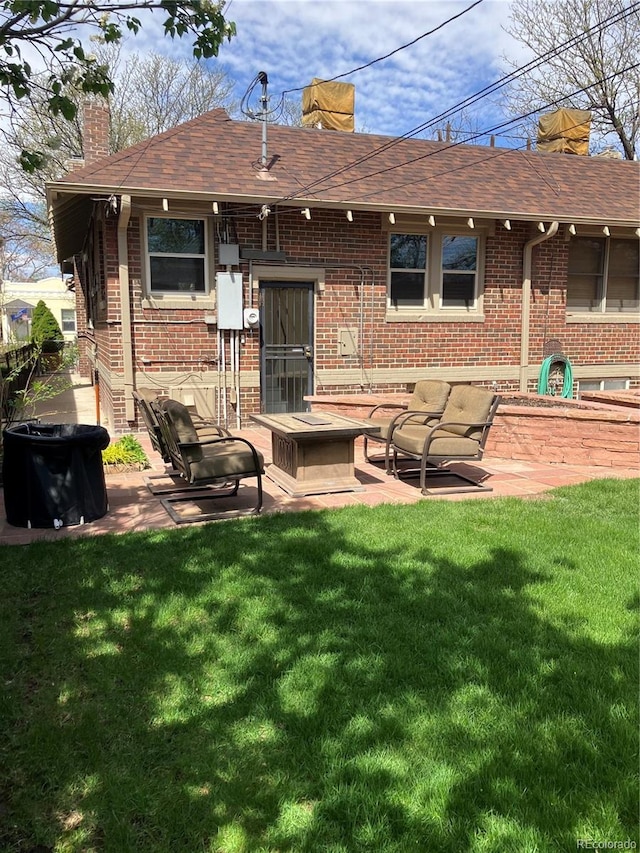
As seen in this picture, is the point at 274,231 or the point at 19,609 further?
the point at 274,231

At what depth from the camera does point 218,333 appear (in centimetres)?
1052

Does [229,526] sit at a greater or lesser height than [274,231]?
lesser

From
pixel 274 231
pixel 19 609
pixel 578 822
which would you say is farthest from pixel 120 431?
pixel 578 822

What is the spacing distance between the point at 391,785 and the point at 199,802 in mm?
712

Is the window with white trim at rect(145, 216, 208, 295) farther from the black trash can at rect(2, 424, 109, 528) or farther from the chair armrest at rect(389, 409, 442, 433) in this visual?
the black trash can at rect(2, 424, 109, 528)

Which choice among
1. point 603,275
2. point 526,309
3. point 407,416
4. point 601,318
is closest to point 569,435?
point 407,416

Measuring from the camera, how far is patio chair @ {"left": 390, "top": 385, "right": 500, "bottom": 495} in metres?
6.85

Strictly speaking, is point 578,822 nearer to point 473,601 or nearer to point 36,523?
point 473,601

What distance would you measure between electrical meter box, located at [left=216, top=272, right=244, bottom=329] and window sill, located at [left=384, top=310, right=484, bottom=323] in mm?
2801

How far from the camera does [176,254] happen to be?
406 inches

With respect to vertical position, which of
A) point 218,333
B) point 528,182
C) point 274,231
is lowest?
point 218,333

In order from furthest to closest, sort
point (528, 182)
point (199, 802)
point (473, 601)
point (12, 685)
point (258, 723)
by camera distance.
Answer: point (528, 182), point (473, 601), point (12, 685), point (258, 723), point (199, 802)

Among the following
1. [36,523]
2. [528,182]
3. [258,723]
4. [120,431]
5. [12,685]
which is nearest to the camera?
[258,723]

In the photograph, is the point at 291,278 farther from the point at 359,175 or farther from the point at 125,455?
the point at 125,455
